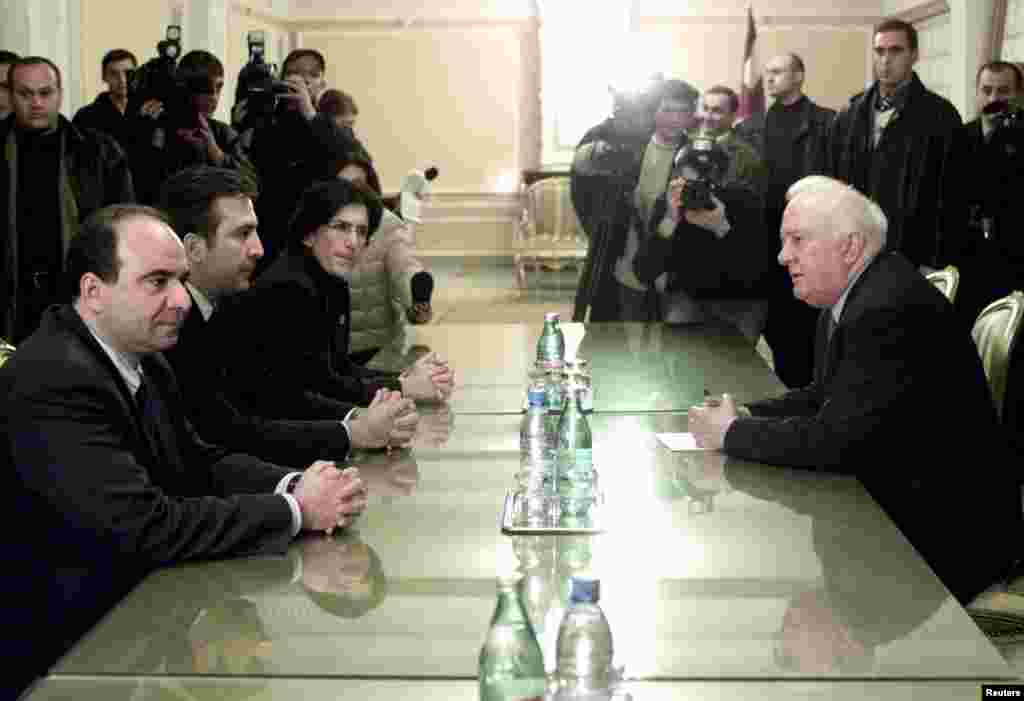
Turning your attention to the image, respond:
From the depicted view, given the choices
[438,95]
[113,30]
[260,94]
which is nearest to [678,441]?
[260,94]

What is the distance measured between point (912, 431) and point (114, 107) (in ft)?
15.4

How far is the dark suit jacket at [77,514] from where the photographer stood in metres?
2.47

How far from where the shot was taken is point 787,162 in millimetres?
7164

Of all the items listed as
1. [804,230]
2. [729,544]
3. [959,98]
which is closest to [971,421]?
[804,230]

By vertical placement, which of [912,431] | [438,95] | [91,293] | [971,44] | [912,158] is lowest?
[912,431]

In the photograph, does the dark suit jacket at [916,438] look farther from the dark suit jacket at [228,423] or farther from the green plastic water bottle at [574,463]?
the dark suit jacket at [228,423]

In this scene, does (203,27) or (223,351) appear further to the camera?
(203,27)

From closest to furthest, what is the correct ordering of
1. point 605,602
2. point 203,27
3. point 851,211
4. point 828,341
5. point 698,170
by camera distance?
point 605,602 → point 851,211 → point 828,341 → point 698,170 → point 203,27

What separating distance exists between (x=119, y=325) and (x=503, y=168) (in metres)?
11.2

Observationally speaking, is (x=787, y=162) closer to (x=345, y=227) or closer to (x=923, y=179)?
(x=923, y=179)

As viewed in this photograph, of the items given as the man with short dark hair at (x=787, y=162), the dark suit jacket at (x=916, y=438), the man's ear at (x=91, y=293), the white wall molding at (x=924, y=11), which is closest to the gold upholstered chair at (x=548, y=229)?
the white wall molding at (x=924, y=11)

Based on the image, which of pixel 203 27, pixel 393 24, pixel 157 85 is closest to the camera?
pixel 157 85

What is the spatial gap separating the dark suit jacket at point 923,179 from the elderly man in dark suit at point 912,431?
2963 millimetres

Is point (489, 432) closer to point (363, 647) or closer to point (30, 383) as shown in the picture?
point (30, 383)
